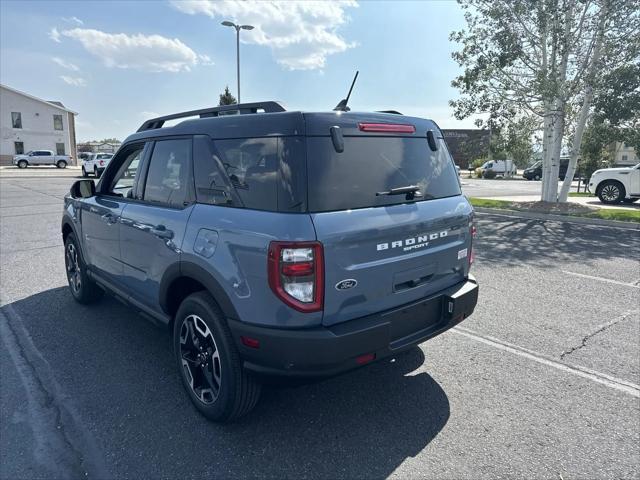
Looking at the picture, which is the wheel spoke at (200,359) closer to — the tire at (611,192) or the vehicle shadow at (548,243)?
the vehicle shadow at (548,243)

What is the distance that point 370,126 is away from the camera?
2.72m

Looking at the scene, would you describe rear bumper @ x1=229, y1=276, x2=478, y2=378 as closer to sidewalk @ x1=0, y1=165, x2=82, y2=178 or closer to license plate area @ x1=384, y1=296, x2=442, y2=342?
license plate area @ x1=384, y1=296, x2=442, y2=342

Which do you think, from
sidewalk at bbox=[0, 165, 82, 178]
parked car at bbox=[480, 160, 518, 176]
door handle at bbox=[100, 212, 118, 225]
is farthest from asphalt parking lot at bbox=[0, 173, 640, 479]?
parked car at bbox=[480, 160, 518, 176]

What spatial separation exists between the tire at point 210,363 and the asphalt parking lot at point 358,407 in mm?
162

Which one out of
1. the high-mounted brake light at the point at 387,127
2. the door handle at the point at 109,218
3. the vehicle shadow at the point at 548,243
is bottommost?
the vehicle shadow at the point at 548,243

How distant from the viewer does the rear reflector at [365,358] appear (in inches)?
94.9

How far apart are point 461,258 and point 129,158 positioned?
10.2 ft

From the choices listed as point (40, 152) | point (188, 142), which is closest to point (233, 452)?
point (188, 142)

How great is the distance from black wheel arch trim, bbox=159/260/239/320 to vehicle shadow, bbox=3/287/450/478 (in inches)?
21.8

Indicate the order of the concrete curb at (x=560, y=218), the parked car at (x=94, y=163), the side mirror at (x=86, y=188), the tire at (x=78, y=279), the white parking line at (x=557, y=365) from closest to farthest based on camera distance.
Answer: the white parking line at (x=557, y=365) < the side mirror at (x=86, y=188) < the tire at (x=78, y=279) < the concrete curb at (x=560, y=218) < the parked car at (x=94, y=163)

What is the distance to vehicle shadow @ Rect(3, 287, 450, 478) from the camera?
8.00 feet

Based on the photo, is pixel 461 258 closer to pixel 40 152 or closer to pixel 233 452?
pixel 233 452

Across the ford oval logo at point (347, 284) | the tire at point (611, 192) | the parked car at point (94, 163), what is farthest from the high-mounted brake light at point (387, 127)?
the parked car at point (94, 163)

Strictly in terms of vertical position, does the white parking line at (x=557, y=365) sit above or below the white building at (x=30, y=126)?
below
